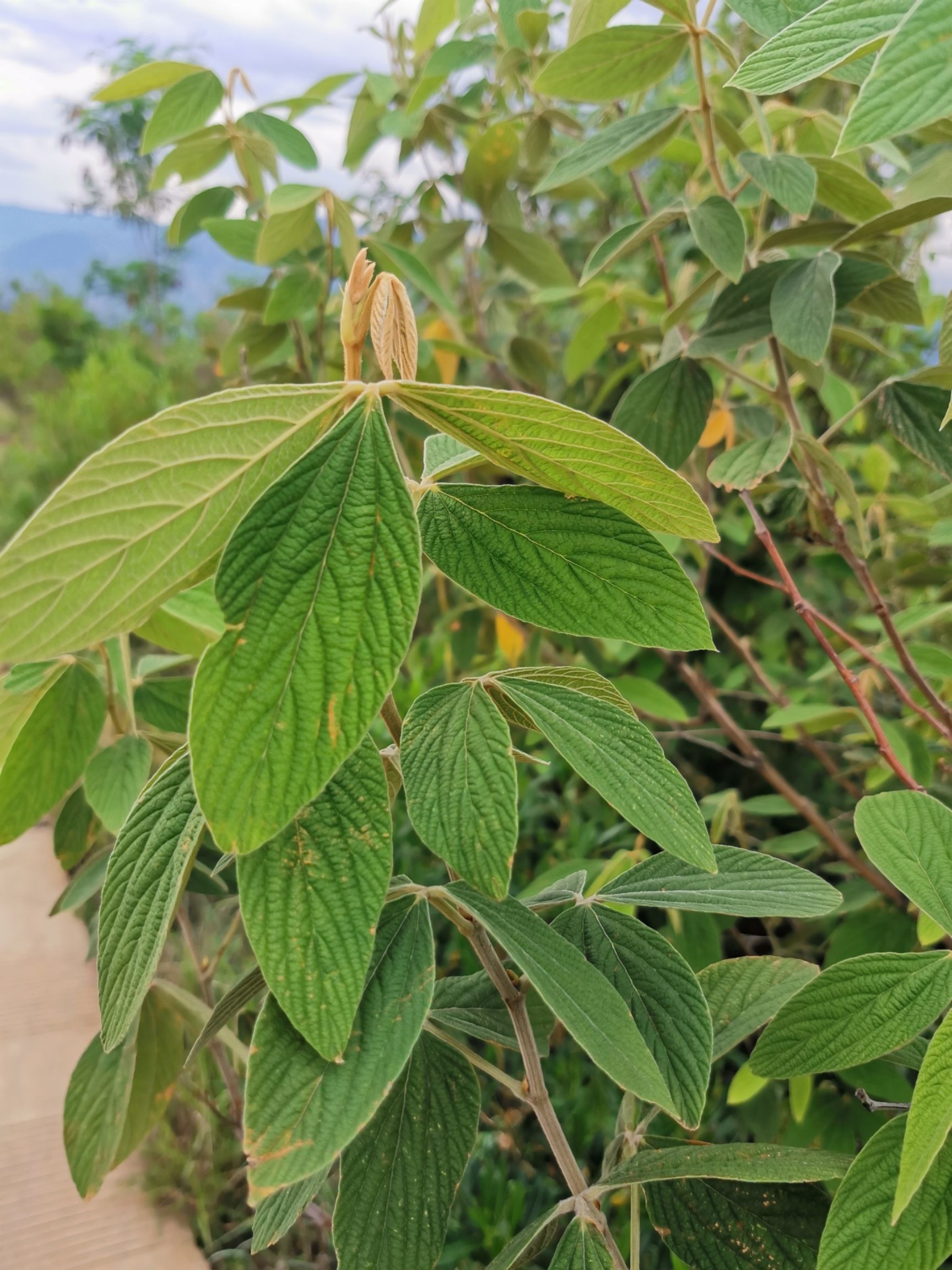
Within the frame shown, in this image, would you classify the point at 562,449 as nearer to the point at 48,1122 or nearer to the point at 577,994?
the point at 577,994

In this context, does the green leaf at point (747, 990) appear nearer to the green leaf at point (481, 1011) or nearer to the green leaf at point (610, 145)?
the green leaf at point (481, 1011)

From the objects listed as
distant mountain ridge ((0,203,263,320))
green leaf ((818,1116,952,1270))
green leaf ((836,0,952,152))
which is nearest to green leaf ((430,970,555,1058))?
green leaf ((818,1116,952,1270))

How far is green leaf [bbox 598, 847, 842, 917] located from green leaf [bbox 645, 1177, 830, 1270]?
112mm

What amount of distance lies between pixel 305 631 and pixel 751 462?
0.39m

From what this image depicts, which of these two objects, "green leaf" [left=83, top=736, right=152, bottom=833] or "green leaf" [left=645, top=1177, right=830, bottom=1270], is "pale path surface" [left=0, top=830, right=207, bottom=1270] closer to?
"green leaf" [left=83, top=736, right=152, bottom=833]

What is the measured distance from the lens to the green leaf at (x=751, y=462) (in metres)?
0.52

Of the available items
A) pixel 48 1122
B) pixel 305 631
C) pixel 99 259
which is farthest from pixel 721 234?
pixel 99 259

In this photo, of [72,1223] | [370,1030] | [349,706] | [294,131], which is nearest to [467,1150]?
[370,1030]

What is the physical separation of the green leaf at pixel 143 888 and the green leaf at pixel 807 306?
39 cm

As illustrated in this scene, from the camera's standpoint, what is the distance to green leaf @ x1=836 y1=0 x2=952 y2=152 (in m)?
0.22

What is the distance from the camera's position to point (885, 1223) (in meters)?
0.31

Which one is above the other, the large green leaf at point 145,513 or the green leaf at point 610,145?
the green leaf at point 610,145

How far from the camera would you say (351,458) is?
24cm

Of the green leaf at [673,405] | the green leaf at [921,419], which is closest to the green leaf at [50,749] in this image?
the green leaf at [673,405]
